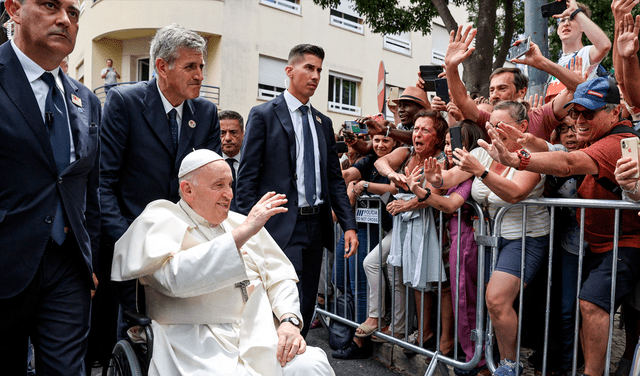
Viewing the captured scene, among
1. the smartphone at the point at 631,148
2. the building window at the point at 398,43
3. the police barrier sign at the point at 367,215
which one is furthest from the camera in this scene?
the building window at the point at 398,43

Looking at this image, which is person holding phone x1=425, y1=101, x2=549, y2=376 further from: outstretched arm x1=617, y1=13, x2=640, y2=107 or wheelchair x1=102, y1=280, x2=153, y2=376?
Result: wheelchair x1=102, y1=280, x2=153, y2=376

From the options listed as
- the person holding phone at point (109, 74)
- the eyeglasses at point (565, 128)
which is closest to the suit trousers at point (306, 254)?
the eyeglasses at point (565, 128)

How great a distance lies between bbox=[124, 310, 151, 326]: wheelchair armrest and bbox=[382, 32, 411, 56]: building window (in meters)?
19.8

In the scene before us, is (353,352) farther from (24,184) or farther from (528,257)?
(24,184)

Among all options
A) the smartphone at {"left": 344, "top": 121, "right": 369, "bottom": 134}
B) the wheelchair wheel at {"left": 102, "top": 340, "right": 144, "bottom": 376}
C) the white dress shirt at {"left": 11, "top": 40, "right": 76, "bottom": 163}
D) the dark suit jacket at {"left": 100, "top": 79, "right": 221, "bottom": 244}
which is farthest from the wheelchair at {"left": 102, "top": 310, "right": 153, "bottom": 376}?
the smartphone at {"left": 344, "top": 121, "right": 369, "bottom": 134}

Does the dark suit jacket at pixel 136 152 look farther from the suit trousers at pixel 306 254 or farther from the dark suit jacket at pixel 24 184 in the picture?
the suit trousers at pixel 306 254

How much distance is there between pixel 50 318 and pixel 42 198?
505 millimetres

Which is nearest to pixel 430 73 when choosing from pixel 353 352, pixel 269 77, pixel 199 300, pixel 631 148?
pixel 631 148

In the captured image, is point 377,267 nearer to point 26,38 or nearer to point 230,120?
point 230,120

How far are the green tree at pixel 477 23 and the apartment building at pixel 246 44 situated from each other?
6.31 m

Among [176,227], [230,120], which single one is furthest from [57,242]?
[230,120]

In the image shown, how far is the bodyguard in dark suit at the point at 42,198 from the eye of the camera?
2.03 m

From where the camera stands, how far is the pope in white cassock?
2363 mm

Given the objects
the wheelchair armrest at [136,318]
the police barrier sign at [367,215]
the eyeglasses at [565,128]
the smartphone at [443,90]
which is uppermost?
the smartphone at [443,90]
